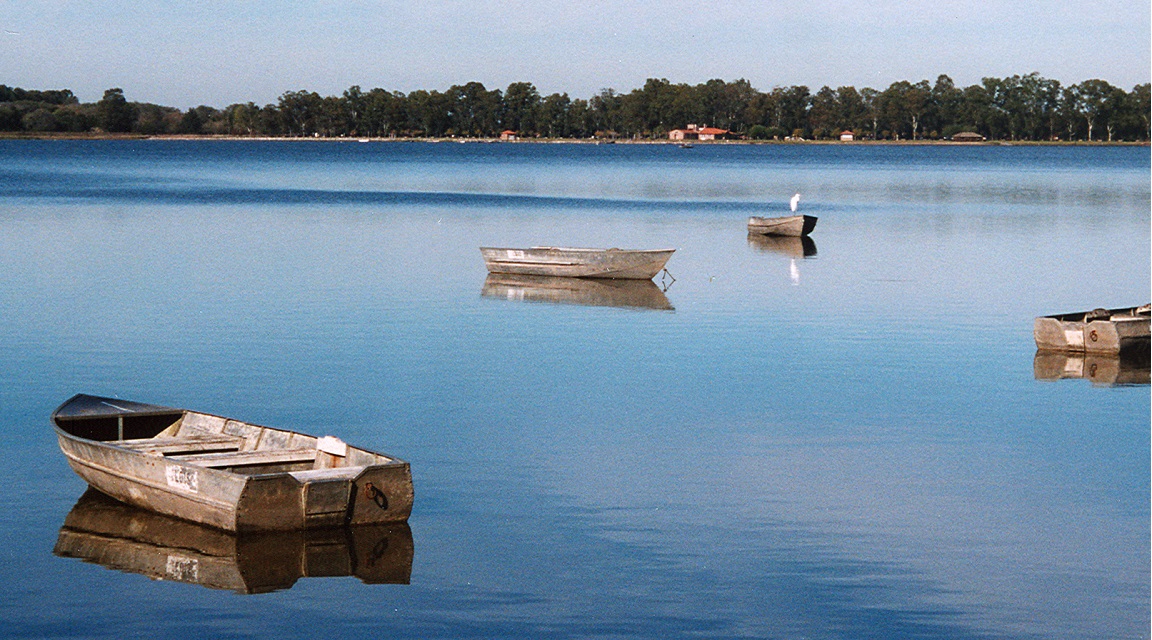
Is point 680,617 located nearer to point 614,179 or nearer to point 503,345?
point 503,345

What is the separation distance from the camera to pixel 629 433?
1970 centimetres

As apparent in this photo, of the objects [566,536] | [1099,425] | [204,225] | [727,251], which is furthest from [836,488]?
[204,225]

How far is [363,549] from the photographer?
14555 millimetres

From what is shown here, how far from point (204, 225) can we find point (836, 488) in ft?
145

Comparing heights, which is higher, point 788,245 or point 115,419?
point 788,245

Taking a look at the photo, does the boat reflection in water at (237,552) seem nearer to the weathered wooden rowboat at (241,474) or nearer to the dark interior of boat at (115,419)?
the weathered wooden rowboat at (241,474)

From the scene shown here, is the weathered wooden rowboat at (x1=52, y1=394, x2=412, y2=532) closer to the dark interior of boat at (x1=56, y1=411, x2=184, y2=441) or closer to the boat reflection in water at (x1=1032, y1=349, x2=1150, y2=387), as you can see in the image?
the dark interior of boat at (x1=56, y1=411, x2=184, y2=441)

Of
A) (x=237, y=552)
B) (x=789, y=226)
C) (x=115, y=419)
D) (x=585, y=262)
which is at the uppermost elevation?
(x=789, y=226)

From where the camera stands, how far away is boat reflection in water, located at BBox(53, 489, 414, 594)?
13.9 meters

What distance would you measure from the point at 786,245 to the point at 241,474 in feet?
129

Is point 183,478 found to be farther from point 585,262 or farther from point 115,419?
point 585,262

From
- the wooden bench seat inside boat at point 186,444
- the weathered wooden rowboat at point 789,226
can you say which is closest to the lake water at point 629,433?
the wooden bench seat inside boat at point 186,444

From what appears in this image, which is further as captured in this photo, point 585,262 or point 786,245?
point 786,245

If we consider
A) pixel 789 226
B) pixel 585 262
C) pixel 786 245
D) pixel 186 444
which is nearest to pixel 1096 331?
pixel 585 262
